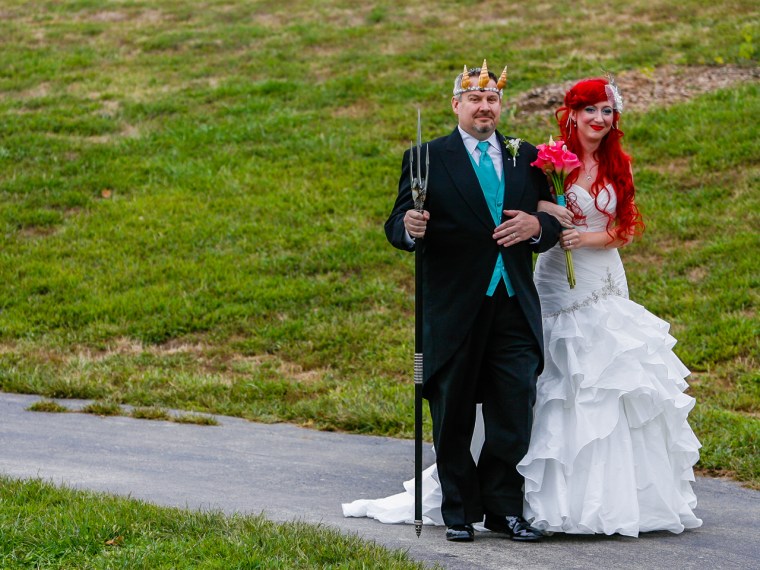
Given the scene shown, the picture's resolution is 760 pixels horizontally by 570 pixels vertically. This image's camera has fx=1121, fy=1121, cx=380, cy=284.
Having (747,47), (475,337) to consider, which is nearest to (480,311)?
(475,337)

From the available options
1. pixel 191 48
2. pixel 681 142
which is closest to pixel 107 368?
pixel 681 142

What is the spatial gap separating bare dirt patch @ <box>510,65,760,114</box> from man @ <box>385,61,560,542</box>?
10.2m

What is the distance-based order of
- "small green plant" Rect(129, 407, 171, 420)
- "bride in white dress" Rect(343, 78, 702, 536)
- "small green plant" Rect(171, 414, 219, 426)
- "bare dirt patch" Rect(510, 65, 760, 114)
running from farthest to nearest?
1. "bare dirt patch" Rect(510, 65, 760, 114)
2. "small green plant" Rect(129, 407, 171, 420)
3. "small green plant" Rect(171, 414, 219, 426)
4. "bride in white dress" Rect(343, 78, 702, 536)

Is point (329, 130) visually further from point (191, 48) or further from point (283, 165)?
point (191, 48)

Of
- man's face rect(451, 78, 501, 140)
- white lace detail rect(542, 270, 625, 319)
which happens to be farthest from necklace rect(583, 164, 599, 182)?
man's face rect(451, 78, 501, 140)

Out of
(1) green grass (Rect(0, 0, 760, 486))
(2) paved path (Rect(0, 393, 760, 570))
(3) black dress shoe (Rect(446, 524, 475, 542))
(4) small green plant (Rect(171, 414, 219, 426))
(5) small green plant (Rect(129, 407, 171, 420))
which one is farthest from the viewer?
(1) green grass (Rect(0, 0, 760, 486))

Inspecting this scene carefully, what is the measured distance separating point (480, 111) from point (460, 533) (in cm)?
206

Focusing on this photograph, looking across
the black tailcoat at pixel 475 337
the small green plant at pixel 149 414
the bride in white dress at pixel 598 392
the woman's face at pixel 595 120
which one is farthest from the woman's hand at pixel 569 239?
the small green plant at pixel 149 414

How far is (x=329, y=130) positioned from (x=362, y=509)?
10225 millimetres

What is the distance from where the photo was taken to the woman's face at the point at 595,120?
19.1 ft

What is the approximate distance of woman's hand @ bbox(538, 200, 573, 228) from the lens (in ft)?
18.6

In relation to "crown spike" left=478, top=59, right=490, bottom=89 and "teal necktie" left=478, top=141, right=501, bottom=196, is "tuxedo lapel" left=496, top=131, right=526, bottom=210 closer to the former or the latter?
"teal necktie" left=478, top=141, right=501, bottom=196

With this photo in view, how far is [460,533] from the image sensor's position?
212 inches

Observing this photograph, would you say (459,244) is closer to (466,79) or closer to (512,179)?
(512,179)
